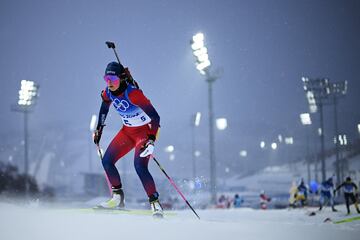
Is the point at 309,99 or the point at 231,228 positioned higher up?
the point at 309,99

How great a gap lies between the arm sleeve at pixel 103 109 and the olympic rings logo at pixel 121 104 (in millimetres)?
374

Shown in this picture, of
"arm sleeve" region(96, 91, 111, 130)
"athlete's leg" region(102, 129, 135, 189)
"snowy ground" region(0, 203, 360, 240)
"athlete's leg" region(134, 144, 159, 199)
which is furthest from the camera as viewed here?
"arm sleeve" region(96, 91, 111, 130)

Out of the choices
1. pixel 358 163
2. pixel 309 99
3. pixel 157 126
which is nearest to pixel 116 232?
pixel 157 126

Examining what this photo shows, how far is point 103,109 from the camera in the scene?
7.57m

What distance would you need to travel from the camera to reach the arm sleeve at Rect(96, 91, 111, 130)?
749 centimetres

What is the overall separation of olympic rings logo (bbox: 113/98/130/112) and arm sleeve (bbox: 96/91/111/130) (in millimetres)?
374

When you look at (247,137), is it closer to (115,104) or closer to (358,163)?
(358,163)

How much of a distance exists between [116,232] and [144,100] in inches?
93.6

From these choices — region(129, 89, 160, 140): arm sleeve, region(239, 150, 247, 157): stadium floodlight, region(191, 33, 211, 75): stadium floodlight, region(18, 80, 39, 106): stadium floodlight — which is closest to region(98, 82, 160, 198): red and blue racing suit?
region(129, 89, 160, 140): arm sleeve

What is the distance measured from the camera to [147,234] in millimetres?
A: 5262

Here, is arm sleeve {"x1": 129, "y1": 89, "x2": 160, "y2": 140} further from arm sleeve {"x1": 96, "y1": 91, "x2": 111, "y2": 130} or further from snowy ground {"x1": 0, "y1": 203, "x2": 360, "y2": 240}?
snowy ground {"x1": 0, "y1": 203, "x2": 360, "y2": 240}

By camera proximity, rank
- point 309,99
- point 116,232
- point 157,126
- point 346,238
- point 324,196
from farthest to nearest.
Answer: point 309,99
point 324,196
point 346,238
point 157,126
point 116,232

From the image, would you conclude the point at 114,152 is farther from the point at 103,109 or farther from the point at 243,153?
the point at 243,153

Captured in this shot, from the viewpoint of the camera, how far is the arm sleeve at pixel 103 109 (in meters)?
7.49
